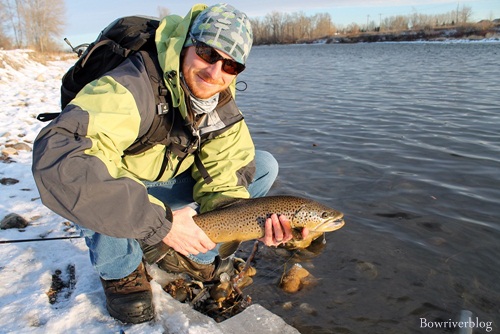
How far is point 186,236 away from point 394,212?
3.53m

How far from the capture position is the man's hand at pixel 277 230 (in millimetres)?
3166

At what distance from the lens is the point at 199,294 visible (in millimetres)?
3488

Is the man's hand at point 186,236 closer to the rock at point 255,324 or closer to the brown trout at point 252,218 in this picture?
the brown trout at point 252,218

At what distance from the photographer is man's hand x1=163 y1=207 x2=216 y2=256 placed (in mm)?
2662

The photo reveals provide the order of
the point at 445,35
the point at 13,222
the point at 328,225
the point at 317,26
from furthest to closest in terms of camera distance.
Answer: the point at 317,26, the point at 445,35, the point at 13,222, the point at 328,225

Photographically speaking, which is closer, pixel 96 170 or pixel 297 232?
pixel 96 170

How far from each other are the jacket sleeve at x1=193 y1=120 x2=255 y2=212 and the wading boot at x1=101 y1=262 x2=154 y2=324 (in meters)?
0.76

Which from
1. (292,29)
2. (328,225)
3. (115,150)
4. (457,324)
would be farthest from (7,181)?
(292,29)

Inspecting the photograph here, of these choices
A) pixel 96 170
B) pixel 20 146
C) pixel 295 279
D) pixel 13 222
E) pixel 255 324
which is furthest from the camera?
pixel 20 146

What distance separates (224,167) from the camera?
3.36 metres

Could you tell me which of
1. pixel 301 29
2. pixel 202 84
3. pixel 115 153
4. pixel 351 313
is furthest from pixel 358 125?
pixel 301 29

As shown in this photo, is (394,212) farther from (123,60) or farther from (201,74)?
(123,60)

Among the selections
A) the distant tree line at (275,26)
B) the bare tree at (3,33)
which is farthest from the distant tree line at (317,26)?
the bare tree at (3,33)

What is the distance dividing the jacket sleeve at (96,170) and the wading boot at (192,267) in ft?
3.47
